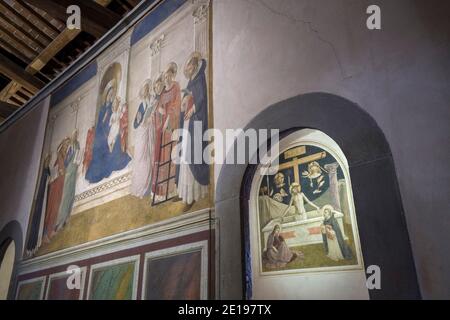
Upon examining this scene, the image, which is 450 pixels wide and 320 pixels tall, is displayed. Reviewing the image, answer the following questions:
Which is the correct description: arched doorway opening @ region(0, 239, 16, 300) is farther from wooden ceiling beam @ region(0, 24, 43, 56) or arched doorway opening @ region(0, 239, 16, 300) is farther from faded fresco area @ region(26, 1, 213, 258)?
wooden ceiling beam @ region(0, 24, 43, 56)

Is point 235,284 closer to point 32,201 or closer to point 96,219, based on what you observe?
point 96,219

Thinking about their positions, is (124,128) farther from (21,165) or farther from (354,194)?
(21,165)

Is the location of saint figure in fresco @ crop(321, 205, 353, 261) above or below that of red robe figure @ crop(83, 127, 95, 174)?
below

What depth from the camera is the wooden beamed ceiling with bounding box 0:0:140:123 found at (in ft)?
16.7

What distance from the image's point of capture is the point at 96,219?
13.1ft

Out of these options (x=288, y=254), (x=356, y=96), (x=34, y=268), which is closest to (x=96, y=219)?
(x=34, y=268)

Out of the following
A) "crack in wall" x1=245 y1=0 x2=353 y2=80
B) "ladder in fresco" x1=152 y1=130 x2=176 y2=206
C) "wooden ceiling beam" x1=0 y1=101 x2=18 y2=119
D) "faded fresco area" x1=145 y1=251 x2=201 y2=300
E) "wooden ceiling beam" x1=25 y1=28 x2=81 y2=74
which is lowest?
"faded fresco area" x1=145 y1=251 x2=201 y2=300

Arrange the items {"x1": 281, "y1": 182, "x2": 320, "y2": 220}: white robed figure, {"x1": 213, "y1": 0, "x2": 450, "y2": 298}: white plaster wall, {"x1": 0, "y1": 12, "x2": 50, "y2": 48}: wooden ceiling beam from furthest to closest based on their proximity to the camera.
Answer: {"x1": 0, "y1": 12, "x2": 50, "y2": 48}: wooden ceiling beam → {"x1": 281, "y1": 182, "x2": 320, "y2": 220}: white robed figure → {"x1": 213, "y1": 0, "x2": 450, "y2": 298}: white plaster wall

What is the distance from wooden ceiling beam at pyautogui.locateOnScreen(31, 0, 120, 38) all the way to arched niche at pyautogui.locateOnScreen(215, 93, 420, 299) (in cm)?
344

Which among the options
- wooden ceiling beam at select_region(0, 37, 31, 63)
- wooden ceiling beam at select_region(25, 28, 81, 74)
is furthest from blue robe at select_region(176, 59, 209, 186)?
wooden ceiling beam at select_region(0, 37, 31, 63)

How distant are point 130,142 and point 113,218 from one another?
84 centimetres

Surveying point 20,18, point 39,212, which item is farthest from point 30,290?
point 20,18

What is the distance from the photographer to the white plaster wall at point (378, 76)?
178cm

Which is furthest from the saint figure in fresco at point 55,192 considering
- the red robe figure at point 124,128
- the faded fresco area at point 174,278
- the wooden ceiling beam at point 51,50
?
the faded fresco area at point 174,278
